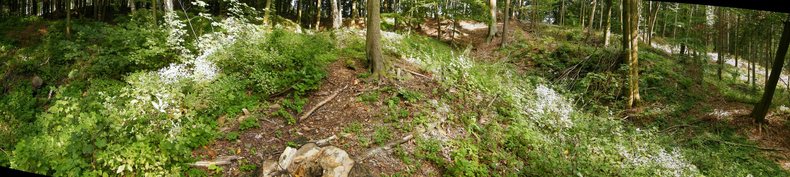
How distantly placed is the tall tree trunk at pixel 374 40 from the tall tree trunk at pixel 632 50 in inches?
259

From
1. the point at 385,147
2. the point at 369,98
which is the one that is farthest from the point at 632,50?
the point at 385,147

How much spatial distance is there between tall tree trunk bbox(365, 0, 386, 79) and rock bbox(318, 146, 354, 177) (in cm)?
303

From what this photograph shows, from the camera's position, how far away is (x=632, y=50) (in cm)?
1014

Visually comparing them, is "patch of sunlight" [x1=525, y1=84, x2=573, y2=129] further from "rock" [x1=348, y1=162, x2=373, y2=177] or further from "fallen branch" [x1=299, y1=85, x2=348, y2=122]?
"rock" [x1=348, y1=162, x2=373, y2=177]

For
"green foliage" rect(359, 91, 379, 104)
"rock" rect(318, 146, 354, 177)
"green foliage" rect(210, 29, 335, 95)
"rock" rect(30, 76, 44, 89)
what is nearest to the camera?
"rock" rect(318, 146, 354, 177)

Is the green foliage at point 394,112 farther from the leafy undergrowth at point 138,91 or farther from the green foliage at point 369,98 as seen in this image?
the leafy undergrowth at point 138,91

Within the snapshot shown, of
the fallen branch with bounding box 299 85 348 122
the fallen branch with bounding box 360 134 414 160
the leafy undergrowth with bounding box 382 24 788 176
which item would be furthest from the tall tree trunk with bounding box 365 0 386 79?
the fallen branch with bounding box 360 134 414 160

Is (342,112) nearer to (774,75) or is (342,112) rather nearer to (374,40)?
(374,40)

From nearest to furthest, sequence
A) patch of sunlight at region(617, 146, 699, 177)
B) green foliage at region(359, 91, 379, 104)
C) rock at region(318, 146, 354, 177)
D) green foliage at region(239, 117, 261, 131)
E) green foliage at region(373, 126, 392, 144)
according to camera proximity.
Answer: rock at region(318, 146, 354, 177), green foliage at region(373, 126, 392, 144), green foliage at region(239, 117, 261, 131), patch of sunlight at region(617, 146, 699, 177), green foliage at region(359, 91, 379, 104)

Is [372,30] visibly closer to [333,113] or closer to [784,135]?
[333,113]

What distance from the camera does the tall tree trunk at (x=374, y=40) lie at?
7.66m

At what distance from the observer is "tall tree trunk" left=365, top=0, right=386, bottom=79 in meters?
7.66

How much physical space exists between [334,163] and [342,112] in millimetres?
2026

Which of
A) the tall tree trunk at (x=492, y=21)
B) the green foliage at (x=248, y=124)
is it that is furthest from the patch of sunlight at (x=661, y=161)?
the tall tree trunk at (x=492, y=21)
